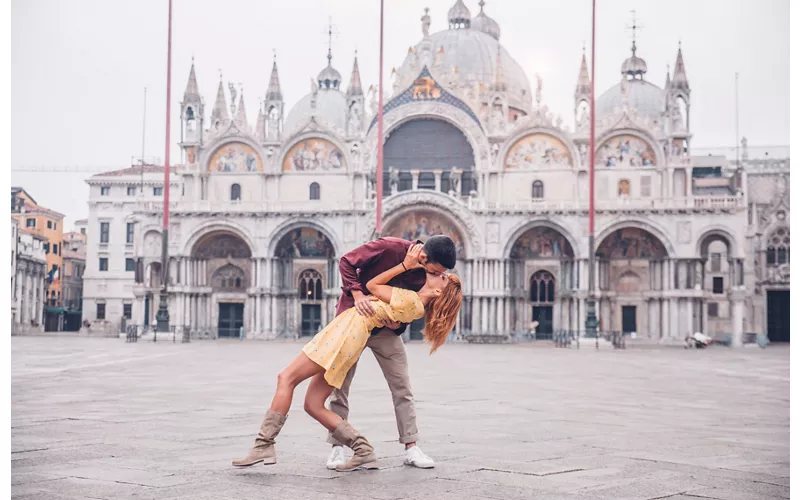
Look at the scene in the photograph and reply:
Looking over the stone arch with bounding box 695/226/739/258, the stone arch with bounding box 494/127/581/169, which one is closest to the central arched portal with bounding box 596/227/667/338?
the stone arch with bounding box 695/226/739/258

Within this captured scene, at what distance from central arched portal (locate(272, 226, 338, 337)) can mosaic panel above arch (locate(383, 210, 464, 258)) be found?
3.26 meters

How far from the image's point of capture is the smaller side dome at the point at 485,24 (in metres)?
61.9

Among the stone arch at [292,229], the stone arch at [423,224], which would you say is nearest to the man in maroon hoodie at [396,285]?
the stone arch at [423,224]

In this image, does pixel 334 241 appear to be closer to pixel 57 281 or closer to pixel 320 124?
pixel 320 124

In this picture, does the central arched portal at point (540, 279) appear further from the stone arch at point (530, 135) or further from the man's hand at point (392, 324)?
the man's hand at point (392, 324)

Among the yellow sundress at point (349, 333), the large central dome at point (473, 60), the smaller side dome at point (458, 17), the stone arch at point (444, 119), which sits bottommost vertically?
the yellow sundress at point (349, 333)

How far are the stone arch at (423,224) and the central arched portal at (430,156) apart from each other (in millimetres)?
1671

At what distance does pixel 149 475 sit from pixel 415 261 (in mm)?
2218

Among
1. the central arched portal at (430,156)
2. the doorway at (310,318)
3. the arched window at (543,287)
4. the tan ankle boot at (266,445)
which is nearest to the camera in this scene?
the tan ankle boot at (266,445)

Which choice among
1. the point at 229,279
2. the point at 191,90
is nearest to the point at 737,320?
the point at 229,279

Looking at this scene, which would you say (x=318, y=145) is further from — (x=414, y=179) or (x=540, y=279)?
(x=540, y=279)

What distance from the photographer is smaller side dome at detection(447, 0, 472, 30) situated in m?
59.3

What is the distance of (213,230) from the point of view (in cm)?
4438

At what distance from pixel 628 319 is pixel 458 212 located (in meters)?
8.54
